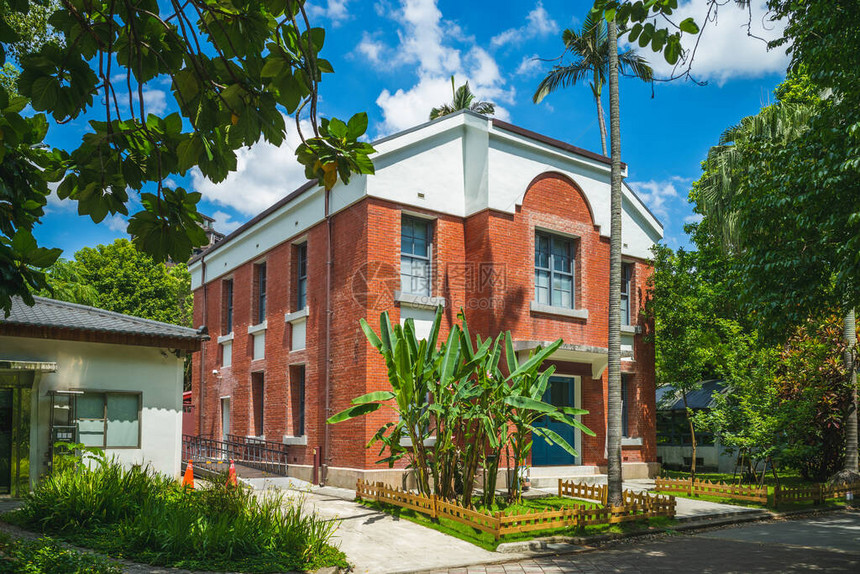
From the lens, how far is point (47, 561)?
7.59 m

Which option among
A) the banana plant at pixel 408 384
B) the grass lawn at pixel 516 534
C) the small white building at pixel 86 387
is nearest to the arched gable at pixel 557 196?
the banana plant at pixel 408 384

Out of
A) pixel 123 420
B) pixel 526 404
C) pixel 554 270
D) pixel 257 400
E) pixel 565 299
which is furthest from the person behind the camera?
pixel 257 400

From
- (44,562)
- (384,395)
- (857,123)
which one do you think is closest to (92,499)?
(44,562)

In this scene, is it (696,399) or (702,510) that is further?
(696,399)

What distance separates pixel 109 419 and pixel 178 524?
286 inches

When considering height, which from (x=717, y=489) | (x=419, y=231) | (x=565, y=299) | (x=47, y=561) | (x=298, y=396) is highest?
(x=419, y=231)

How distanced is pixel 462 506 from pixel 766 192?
8.89 metres

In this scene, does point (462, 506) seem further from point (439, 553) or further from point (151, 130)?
point (151, 130)

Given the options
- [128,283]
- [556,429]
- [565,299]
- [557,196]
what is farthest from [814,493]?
[128,283]

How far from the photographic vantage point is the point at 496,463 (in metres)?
14.2

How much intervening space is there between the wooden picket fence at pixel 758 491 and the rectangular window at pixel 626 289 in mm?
5539

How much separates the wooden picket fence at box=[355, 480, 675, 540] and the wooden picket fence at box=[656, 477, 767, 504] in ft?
11.7

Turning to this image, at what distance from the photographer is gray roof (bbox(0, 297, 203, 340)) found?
14.8 m

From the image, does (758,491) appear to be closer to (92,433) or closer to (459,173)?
(459,173)
